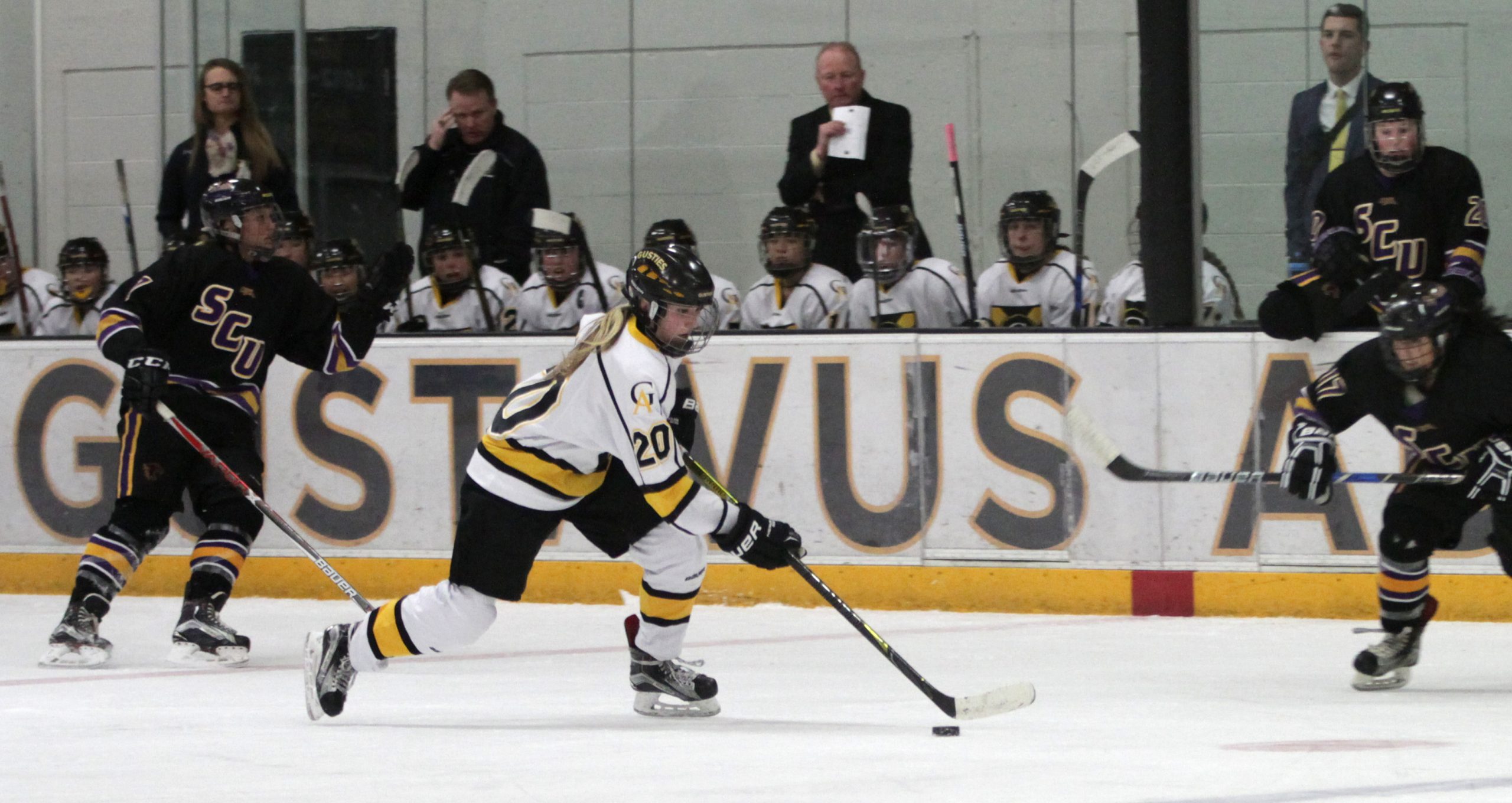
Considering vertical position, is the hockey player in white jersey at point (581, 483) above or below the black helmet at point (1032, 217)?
below

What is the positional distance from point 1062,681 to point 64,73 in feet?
19.0

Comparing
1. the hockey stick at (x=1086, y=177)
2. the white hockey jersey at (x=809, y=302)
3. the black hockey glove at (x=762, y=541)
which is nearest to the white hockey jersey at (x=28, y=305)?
the white hockey jersey at (x=809, y=302)

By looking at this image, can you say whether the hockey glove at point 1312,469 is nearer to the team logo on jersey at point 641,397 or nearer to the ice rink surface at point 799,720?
the ice rink surface at point 799,720

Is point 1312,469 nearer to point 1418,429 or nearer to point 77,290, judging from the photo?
point 1418,429

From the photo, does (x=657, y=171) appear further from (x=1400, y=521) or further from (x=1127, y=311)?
(x=1400, y=521)

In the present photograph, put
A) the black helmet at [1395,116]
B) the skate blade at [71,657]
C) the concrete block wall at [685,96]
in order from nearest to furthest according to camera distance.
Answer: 1. the skate blade at [71,657]
2. the black helmet at [1395,116]
3. the concrete block wall at [685,96]

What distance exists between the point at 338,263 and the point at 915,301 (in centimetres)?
192

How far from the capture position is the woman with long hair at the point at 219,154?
599 cm

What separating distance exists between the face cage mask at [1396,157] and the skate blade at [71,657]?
3.53m

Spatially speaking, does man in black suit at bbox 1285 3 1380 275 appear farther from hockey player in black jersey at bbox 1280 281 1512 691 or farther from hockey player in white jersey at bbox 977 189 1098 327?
hockey player in black jersey at bbox 1280 281 1512 691

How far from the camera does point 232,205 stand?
191 inches

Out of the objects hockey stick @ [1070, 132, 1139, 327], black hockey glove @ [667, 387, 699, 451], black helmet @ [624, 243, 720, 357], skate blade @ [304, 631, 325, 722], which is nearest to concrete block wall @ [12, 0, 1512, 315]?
hockey stick @ [1070, 132, 1139, 327]

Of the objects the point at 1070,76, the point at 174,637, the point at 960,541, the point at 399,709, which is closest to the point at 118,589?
the point at 174,637

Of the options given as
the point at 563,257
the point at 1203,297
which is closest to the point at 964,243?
the point at 1203,297
